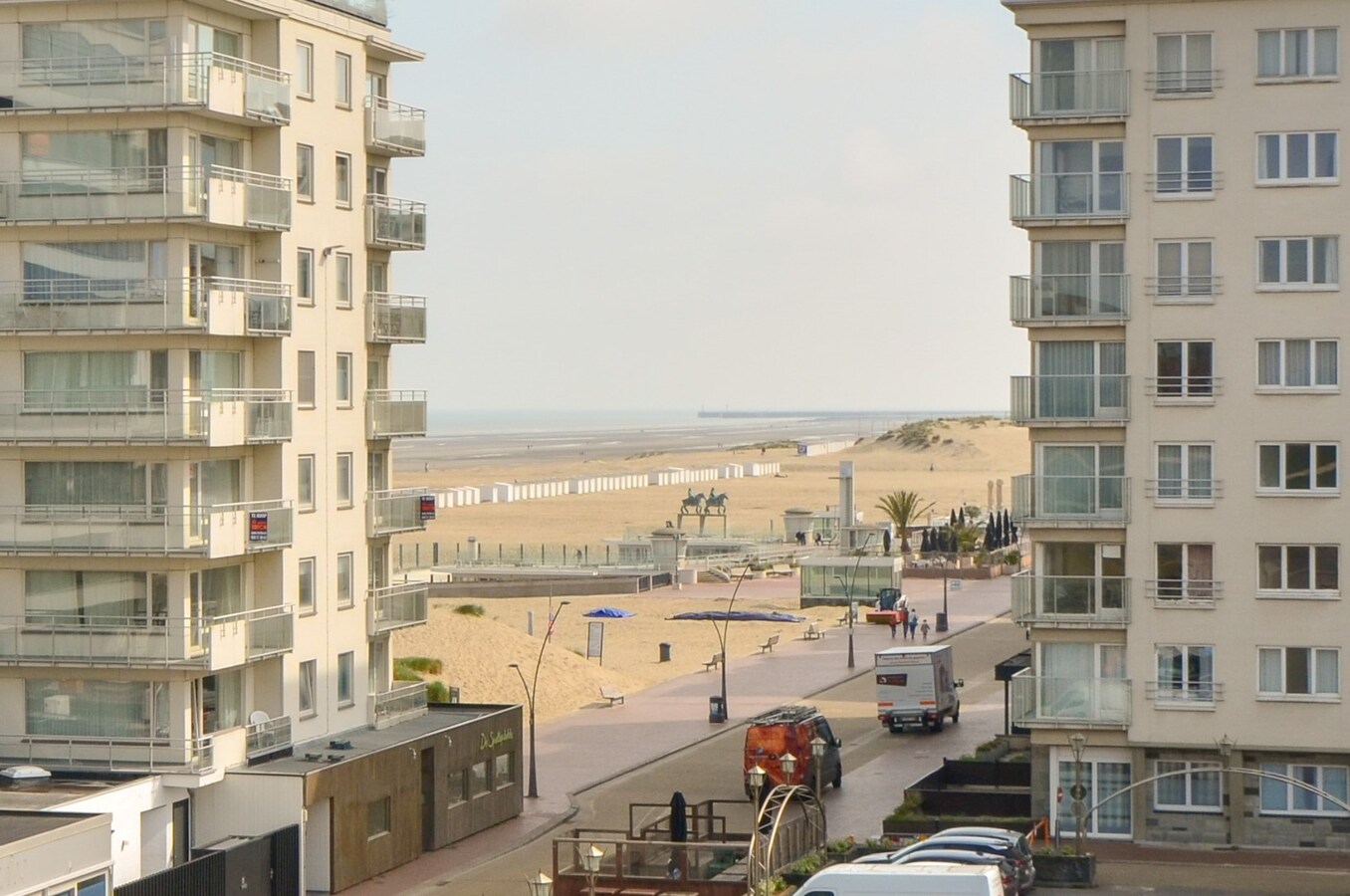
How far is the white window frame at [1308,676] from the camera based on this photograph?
48406mm

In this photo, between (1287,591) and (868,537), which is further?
(868,537)

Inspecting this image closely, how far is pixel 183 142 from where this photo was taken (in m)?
46.8

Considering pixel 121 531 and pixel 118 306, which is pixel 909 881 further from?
pixel 118 306

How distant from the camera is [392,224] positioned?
54.5 metres

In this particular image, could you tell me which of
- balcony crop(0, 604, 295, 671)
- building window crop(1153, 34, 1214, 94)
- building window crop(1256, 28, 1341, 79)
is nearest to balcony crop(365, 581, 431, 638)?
balcony crop(0, 604, 295, 671)

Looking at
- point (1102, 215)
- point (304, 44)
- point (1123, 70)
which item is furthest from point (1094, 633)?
point (304, 44)

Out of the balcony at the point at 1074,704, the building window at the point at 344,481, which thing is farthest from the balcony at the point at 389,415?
the balcony at the point at 1074,704

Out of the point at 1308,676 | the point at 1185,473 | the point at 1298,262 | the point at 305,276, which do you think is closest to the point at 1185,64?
the point at 1298,262

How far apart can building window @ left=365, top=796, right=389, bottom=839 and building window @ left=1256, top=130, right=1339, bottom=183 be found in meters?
24.6

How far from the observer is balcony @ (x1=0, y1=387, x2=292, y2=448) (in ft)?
153

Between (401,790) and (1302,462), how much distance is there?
2215 cm

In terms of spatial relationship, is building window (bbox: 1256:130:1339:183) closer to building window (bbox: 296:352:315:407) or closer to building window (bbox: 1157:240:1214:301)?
building window (bbox: 1157:240:1214:301)

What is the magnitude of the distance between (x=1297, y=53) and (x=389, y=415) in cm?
2350

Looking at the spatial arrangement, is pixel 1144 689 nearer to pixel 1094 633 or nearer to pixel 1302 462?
pixel 1094 633
